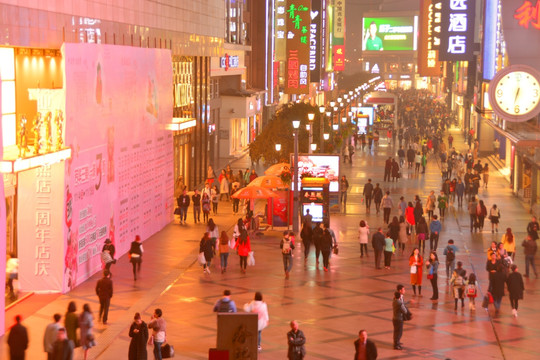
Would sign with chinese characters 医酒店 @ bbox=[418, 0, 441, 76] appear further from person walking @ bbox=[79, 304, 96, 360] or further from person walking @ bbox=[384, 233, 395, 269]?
person walking @ bbox=[79, 304, 96, 360]

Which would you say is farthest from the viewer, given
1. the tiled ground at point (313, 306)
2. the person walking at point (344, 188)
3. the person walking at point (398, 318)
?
the person walking at point (344, 188)

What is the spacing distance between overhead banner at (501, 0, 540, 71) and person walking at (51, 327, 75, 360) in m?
20.4

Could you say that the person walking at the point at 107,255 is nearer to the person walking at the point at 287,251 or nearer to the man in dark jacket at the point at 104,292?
the man in dark jacket at the point at 104,292

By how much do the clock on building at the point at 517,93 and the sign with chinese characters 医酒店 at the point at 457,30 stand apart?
3665 centimetres

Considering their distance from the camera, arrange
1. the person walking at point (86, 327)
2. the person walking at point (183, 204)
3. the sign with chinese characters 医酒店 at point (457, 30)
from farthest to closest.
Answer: the sign with chinese characters 医酒店 at point (457, 30), the person walking at point (183, 204), the person walking at point (86, 327)

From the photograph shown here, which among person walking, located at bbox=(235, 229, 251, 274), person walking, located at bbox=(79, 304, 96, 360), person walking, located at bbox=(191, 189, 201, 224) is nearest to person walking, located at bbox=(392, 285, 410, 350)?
person walking, located at bbox=(79, 304, 96, 360)

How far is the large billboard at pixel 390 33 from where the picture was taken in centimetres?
17388

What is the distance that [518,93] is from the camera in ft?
106

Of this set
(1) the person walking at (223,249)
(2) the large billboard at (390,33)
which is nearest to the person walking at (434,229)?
(1) the person walking at (223,249)

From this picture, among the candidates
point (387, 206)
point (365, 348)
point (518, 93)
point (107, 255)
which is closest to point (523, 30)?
point (518, 93)

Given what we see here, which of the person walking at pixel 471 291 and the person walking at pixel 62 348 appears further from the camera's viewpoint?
the person walking at pixel 471 291

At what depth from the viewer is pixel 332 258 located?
3078cm

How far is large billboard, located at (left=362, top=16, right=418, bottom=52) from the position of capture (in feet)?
570

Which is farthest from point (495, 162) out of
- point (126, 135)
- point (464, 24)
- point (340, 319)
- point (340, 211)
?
point (340, 319)
